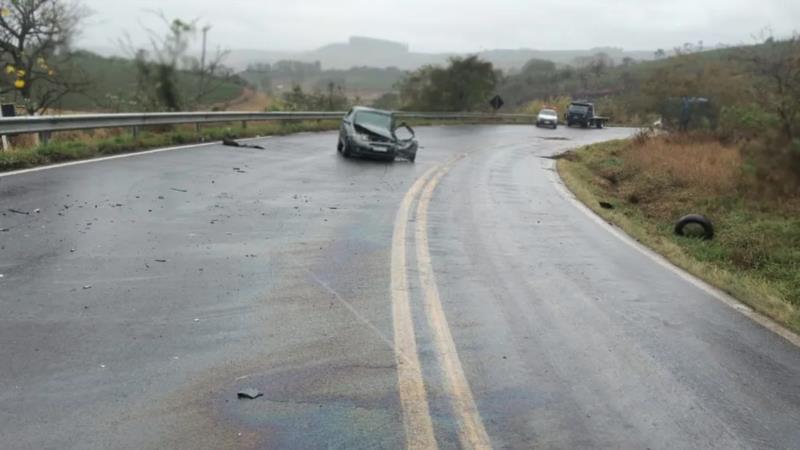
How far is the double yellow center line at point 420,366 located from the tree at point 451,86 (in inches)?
2077

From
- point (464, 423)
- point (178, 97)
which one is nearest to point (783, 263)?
point (464, 423)

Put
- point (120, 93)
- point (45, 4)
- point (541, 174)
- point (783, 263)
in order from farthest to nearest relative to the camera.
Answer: point (120, 93), point (45, 4), point (541, 174), point (783, 263)

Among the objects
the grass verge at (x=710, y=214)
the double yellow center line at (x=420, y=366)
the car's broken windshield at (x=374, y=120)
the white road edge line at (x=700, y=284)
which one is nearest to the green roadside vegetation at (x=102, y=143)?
the car's broken windshield at (x=374, y=120)

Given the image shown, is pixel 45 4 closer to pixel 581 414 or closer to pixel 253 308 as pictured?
pixel 253 308

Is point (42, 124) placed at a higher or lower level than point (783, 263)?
higher

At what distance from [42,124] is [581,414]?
1281cm

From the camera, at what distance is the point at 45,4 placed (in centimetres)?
2666

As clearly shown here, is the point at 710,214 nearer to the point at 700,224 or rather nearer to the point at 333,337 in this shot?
the point at 700,224

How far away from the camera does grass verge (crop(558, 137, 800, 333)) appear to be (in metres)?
7.34

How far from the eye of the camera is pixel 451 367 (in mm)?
4297

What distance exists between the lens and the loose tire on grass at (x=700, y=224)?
10.1 meters

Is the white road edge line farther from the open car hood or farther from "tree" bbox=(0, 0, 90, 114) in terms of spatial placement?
"tree" bbox=(0, 0, 90, 114)

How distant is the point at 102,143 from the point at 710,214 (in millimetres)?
12240

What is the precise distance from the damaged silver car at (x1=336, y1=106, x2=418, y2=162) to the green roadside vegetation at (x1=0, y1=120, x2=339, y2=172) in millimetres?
4383
